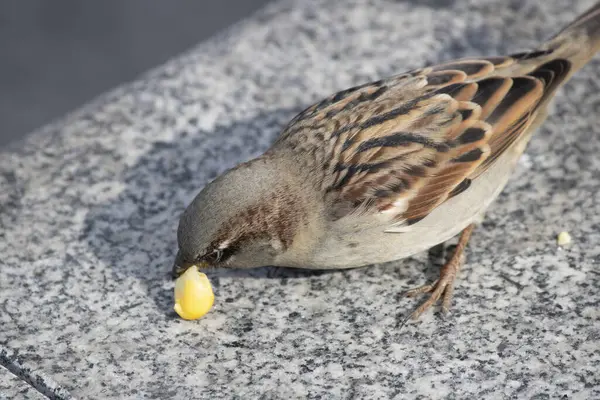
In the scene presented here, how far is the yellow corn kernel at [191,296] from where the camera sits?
345 centimetres

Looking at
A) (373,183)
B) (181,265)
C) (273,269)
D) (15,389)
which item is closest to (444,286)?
(373,183)

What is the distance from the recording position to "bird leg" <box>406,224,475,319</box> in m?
3.50

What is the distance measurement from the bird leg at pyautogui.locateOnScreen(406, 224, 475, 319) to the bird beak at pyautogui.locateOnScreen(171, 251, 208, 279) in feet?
2.62

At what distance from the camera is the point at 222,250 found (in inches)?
138

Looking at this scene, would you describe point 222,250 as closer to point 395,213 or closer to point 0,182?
point 395,213

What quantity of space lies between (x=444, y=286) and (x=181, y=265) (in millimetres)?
994

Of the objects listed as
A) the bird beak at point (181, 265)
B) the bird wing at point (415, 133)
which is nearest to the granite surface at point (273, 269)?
the bird beak at point (181, 265)

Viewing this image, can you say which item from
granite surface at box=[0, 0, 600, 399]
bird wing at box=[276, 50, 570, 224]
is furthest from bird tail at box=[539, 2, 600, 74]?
granite surface at box=[0, 0, 600, 399]

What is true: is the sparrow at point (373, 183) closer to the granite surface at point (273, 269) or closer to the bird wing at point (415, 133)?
the bird wing at point (415, 133)

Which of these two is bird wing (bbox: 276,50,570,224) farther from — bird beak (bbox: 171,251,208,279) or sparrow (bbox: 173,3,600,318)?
bird beak (bbox: 171,251,208,279)

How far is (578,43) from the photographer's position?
406 cm

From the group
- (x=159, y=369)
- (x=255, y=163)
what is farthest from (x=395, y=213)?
(x=159, y=369)

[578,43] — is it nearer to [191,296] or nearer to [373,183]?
[373,183]

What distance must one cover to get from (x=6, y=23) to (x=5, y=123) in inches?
35.6
